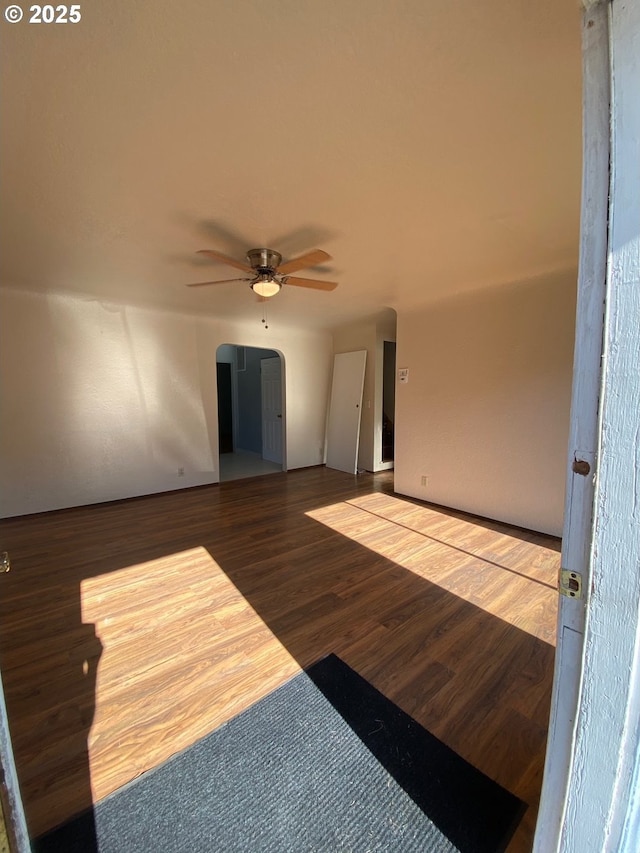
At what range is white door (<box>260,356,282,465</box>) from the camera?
21.0ft

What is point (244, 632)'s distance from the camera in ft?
6.17

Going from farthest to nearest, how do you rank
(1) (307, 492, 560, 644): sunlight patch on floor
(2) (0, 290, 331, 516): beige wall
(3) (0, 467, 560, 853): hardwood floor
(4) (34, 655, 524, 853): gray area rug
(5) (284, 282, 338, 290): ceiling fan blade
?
1. (2) (0, 290, 331, 516): beige wall
2. (5) (284, 282, 338, 290): ceiling fan blade
3. (1) (307, 492, 560, 644): sunlight patch on floor
4. (3) (0, 467, 560, 853): hardwood floor
5. (4) (34, 655, 524, 853): gray area rug

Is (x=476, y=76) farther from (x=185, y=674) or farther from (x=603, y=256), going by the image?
(x=185, y=674)

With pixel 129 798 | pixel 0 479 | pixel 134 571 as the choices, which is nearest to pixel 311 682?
pixel 129 798

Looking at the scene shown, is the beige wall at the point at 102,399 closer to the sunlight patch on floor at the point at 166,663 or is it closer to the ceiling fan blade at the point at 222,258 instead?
the sunlight patch on floor at the point at 166,663

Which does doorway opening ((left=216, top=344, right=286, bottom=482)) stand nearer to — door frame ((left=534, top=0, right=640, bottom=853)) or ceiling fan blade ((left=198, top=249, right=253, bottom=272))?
ceiling fan blade ((left=198, top=249, right=253, bottom=272))

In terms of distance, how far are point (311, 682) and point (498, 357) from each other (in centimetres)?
320

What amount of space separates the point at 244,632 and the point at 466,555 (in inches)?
74.0

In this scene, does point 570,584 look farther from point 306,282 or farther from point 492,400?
point 492,400

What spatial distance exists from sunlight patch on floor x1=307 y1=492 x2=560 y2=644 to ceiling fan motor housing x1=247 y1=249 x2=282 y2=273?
243 cm

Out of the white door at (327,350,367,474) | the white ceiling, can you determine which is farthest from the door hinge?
the white door at (327,350,367,474)

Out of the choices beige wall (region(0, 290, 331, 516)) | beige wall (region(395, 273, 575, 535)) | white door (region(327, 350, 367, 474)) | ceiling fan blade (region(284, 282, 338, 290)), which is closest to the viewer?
ceiling fan blade (region(284, 282, 338, 290))

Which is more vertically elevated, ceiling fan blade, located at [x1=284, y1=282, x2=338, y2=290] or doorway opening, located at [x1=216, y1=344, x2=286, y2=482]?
ceiling fan blade, located at [x1=284, y1=282, x2=338, y2=290]

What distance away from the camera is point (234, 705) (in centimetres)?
145
